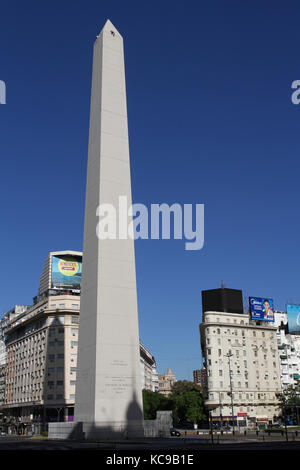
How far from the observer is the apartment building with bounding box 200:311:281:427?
282ft

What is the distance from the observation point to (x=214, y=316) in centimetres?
9344

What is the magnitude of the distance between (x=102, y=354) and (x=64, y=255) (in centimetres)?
6256

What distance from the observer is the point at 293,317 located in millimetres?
104812

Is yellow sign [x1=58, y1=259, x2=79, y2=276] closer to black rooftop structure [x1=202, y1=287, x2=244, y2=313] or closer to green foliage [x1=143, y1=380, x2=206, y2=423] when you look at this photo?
green foliage [x1=143, y1=380, x2=206, y2=423]

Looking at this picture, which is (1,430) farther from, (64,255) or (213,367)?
(213,367)

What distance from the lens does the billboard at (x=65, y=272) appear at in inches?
3578

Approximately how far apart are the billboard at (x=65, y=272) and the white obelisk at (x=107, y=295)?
180 ft

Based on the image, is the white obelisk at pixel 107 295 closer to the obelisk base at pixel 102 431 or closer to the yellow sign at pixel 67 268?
the obelisk base at pixel 102 431

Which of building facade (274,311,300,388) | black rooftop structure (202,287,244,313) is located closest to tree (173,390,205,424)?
black rooftop structure (202,287,244,313)

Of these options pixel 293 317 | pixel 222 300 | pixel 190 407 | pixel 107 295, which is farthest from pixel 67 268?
pixel 107 295

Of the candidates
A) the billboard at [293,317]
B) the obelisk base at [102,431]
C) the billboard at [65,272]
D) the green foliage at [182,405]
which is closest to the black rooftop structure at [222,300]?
the billboard at [293,317]

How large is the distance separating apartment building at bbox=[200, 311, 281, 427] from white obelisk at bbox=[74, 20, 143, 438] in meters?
54.4
